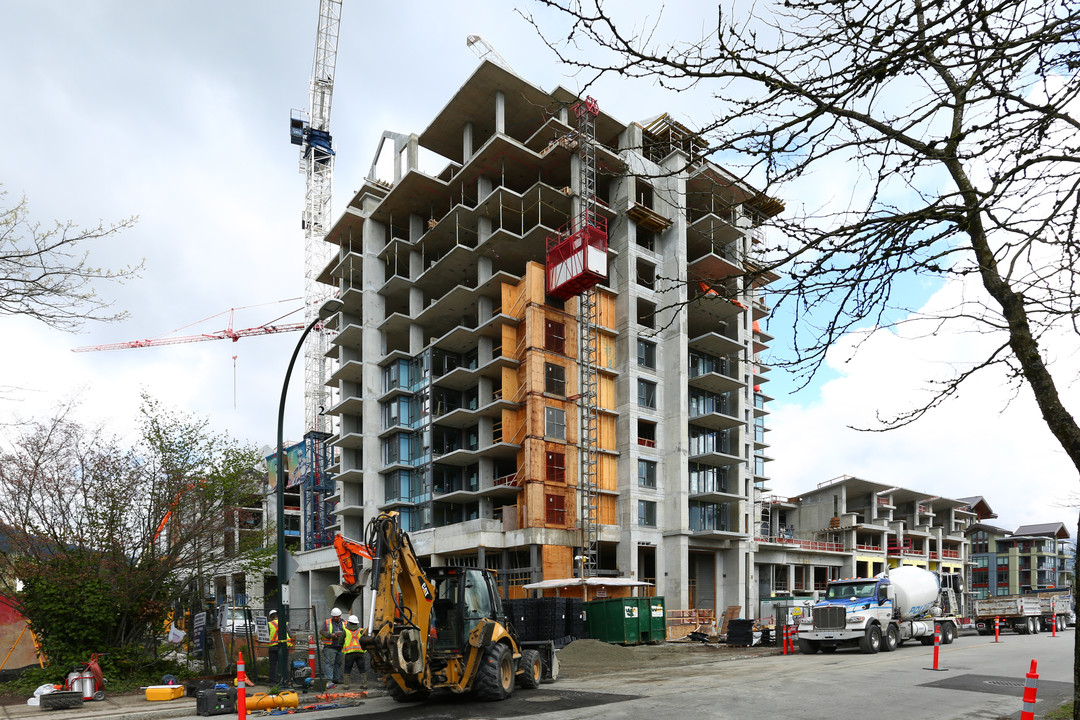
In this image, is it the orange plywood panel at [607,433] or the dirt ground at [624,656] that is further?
the orange plywood panel at [607,433]

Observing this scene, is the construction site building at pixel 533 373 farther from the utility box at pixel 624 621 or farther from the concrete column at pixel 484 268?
the utility box at pixel 624 621

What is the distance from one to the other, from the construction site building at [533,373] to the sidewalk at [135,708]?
2660 centimetres

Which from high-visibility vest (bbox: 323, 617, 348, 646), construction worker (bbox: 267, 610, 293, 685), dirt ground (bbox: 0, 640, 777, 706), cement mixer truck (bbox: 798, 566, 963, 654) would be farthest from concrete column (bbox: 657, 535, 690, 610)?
construction worker (bbox: 267, 610, 293, 685)

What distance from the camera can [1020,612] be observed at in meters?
42.8

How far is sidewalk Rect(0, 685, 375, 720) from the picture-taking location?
50.1 feet

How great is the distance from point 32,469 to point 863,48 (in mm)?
22341

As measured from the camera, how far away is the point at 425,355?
54.2 meters

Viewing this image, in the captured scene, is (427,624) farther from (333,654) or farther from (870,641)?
(870,641)

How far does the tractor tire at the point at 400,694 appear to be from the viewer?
51.9 ft

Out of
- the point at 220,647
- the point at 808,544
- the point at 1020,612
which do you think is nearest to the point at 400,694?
the point at 220,647

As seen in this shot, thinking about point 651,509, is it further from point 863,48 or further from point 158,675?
point 863,48

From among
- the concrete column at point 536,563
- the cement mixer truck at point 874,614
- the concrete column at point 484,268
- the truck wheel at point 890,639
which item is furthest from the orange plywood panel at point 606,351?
the truck wheel at point 890,639

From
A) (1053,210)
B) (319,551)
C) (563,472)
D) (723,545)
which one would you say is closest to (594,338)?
(563,472)

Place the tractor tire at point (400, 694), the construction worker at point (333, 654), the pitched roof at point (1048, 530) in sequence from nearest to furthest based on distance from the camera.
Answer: the tractor tire at point (400, 694), the construction worker at point (333, 654), the pitched roof at point (1048, 530)
